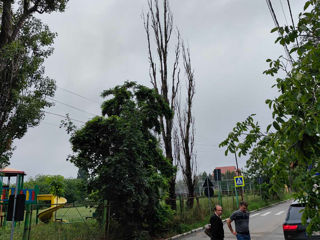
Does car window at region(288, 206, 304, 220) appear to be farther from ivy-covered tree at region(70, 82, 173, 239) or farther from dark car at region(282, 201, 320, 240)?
ivy-covered tree at region(70, 82, 173, 239)

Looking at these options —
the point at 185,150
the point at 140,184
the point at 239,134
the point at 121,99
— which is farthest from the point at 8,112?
the point at 239,134

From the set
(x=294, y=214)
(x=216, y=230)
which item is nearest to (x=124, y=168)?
(x=216, y=230)

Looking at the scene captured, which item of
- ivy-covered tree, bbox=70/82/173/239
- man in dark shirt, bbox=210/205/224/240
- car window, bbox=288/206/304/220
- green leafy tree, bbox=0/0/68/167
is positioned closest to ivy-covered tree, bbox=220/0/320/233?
Result: man in dark shirt, bbox=210/205/224/240

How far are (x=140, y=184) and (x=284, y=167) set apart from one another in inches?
329

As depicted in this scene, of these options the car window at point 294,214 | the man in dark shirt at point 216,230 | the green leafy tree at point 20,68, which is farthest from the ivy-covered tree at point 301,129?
the green leafy tree at point 20,68

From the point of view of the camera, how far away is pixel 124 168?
9.80m

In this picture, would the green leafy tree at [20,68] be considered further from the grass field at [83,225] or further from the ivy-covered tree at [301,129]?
the ivy-covered tree at [301,129]

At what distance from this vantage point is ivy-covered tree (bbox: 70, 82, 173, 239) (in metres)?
9.92

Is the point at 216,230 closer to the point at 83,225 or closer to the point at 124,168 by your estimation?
the point at 124,168

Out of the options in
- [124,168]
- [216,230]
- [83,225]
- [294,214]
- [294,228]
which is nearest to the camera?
[216,230]

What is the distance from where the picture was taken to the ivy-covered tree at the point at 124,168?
992cm

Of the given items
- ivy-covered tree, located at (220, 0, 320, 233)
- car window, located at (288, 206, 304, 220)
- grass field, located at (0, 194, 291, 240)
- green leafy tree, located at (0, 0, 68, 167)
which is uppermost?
green leafy tree, located at (0, 0, 68, 167)

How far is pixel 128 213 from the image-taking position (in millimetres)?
10422

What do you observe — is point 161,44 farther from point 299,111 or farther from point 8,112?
point 299,111
